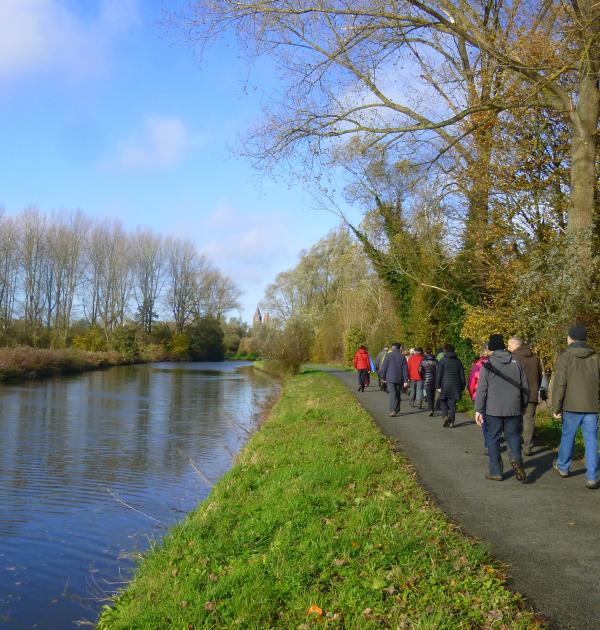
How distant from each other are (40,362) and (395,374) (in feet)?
106

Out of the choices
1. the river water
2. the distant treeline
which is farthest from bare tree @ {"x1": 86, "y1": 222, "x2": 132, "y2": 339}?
the river water

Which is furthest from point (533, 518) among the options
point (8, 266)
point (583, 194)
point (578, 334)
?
point (8, 266)

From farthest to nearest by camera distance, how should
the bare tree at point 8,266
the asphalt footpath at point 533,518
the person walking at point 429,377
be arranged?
the bare tree at point 8,266, the person walking at point 429,377, the asphalt footpath at point 533,518

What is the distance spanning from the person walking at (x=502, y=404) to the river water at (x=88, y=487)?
14.5 feet

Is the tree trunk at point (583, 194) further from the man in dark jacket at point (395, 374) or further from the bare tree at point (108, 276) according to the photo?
the bare tree at point (108, 276)

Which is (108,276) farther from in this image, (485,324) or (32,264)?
(485,324)

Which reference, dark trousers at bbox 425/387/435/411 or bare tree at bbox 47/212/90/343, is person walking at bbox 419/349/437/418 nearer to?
dark trousers at bbox 425/387/435/411

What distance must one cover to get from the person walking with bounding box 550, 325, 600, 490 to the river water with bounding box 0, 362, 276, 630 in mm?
5283

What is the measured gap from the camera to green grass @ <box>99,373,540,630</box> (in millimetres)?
4094

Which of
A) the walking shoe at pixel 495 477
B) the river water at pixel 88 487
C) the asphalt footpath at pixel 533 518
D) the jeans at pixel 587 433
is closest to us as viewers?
Answer: the asphalt footpath at pixel 533 518

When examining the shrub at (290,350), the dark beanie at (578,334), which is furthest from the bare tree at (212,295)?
the dark beanie at (578,334)

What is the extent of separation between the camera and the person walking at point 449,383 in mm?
12398

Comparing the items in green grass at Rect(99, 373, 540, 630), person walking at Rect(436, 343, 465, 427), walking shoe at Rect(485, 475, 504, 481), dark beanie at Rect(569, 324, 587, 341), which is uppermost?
dark beanie at Rect(569, 324, 587, 341)

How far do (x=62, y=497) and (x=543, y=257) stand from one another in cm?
982
